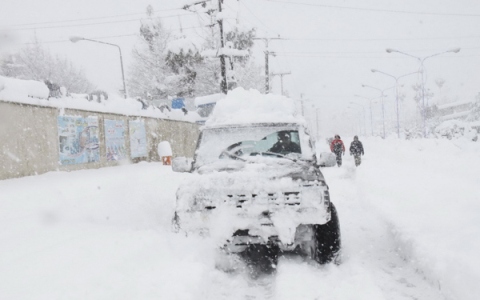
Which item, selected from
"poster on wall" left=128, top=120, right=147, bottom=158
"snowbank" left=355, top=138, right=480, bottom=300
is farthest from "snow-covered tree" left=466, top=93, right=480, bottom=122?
"poster on wall" left=128, top=120, right=147, bottom=158

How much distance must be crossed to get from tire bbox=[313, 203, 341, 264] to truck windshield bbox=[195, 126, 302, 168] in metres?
1.19

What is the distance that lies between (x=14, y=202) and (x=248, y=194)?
6.35 meters

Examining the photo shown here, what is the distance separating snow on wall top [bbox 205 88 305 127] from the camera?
5875mm

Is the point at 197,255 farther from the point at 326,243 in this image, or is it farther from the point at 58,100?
the point at 58,100

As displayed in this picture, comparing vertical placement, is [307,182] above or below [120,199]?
above

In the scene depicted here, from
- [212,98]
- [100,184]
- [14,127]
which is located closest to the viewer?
[14,127]

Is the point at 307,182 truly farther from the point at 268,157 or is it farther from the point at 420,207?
the point at 420,207

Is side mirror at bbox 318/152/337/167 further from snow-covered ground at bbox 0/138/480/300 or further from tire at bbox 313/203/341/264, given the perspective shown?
snow-covered ground at bbox 0/138/480/300

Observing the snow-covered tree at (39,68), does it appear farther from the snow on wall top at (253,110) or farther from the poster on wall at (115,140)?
the snow on wall top at (253,110)

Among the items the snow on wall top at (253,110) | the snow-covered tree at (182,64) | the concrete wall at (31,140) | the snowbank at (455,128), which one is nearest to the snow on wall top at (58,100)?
the concrete wall at (31,140)

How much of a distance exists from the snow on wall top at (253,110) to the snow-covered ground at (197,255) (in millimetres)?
1278

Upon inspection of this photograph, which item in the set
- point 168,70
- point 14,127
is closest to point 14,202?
point 14,127

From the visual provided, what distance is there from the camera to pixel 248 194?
441 centimetres

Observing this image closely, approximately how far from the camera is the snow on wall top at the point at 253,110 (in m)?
5.88
